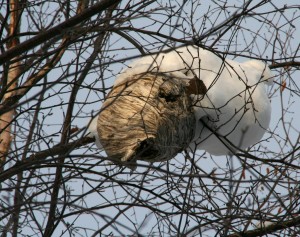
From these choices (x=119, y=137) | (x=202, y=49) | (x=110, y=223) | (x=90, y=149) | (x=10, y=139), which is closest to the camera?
(x=110, y=223)

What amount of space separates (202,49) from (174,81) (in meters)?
0.32

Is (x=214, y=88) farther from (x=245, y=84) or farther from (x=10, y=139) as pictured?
(x=10, y=139)

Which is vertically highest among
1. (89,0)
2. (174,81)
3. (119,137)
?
(89,0)

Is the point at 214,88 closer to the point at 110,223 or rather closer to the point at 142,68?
the point at 142,68

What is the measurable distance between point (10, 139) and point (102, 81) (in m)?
1.30

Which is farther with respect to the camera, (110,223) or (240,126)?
(240,126)

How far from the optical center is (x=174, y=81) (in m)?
4.32

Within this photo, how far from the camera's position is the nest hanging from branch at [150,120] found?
13.5 ft

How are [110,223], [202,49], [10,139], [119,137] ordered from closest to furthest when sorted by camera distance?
[110,223]
[119,137]
[202,49]
[10,139]

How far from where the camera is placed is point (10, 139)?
5.54 meters

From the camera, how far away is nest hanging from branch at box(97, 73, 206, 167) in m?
4.12

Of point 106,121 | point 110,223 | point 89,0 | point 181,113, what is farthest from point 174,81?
point 110,223

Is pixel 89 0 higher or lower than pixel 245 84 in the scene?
higher

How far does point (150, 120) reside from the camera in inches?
163
